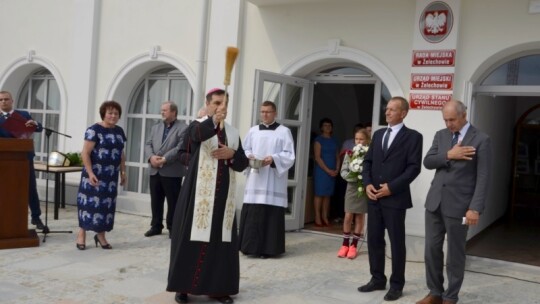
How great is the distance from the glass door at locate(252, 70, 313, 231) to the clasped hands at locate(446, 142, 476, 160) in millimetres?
3334

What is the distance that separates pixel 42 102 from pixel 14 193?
16.9ft

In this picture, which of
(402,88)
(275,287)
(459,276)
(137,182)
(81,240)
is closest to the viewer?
(459,276)

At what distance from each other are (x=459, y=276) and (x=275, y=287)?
1.72 m

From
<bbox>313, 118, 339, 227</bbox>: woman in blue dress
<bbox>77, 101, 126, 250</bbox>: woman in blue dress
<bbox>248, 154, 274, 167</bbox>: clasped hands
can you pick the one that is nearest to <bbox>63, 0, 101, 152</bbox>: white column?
<bbox>77, 101, 126, 250</bbox>: woman in blue dress

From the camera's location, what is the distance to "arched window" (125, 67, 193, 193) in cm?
956

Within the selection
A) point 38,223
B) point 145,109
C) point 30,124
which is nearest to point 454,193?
point 30,124

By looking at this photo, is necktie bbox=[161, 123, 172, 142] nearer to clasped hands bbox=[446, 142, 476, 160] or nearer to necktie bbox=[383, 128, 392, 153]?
necktie bbox=[383, 128, 392, 153]

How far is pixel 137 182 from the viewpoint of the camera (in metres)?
10.0

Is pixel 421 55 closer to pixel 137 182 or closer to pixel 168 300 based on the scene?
pixel 168 300

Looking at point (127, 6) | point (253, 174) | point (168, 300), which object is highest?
point (127, 6)

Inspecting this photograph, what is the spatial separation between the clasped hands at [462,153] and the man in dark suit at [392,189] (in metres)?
0.46

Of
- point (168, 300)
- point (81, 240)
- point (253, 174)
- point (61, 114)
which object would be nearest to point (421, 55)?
point (253, 174)

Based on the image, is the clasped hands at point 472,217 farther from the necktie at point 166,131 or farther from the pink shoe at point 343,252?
the necktie at point 166,131

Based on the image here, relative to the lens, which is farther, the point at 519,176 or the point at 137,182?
the point at 519,176
